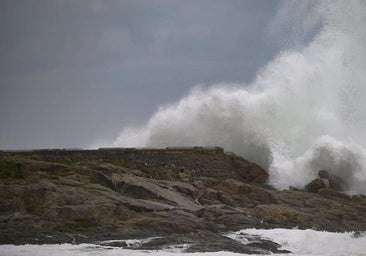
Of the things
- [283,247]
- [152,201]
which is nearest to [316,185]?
[152,201]

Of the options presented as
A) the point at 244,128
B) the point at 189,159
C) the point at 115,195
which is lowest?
the point at 115,195

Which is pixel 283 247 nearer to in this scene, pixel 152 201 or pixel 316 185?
pixel 152 201

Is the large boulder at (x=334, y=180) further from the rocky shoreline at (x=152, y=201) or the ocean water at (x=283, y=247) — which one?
the ocean water at (x=283, y=247)

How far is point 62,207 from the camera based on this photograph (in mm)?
13438

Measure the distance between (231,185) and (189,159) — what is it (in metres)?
3.32

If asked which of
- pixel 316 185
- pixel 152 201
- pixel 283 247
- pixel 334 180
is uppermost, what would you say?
pixel 334 180

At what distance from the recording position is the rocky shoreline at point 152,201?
12586 millimetres

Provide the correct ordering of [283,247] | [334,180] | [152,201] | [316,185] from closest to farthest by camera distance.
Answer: [283,247] < [152,201] < [316,185] < [334,180]

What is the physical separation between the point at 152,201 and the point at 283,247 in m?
4.32

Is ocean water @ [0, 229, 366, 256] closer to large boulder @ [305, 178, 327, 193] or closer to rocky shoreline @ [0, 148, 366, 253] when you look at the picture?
rocky shoreline @ [0, 148, 366, 253]

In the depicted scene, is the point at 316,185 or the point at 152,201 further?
the point at 316,185

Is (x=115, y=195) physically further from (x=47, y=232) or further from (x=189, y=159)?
(x=189, y=159)

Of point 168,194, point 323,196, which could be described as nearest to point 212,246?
point 168,194

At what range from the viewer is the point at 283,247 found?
42.2 feet
